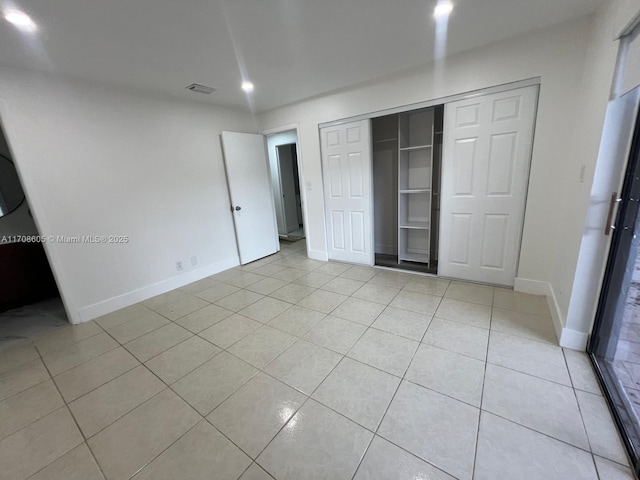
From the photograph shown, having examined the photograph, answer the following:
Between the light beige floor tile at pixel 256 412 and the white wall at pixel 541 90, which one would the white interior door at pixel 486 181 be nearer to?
the white wall at pixel 541 90

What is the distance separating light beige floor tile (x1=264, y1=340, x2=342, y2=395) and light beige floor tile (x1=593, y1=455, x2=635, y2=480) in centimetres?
133

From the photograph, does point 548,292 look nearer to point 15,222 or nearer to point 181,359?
point 181,359

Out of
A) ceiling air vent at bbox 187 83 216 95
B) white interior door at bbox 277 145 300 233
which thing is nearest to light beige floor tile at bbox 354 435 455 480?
ceiling air vent at bbox 187 83 216 95

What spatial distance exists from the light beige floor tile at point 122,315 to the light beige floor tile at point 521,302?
368 centimetres

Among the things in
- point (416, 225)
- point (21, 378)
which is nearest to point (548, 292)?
point (416, 225)

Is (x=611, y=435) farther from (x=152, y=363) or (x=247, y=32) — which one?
(x=247, y=32)

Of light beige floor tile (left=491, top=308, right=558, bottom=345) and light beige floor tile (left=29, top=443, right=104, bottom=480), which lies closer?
light beige floor tile (left=29, top=443, right=104, bottom=480)

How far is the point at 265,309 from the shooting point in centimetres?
269

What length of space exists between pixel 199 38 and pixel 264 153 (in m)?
2.29

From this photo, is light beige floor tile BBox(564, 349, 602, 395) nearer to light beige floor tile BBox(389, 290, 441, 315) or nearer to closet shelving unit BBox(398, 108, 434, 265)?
light beige floor tile BBox(389, 290, 441, 315)

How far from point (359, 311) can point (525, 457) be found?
4.86 feet

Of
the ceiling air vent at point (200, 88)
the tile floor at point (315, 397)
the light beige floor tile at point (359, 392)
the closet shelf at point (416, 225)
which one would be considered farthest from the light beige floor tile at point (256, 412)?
the ceiling air vent at point (200, 88)

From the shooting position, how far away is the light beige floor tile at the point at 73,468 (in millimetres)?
1229

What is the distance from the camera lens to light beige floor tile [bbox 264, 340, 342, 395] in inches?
66.7
